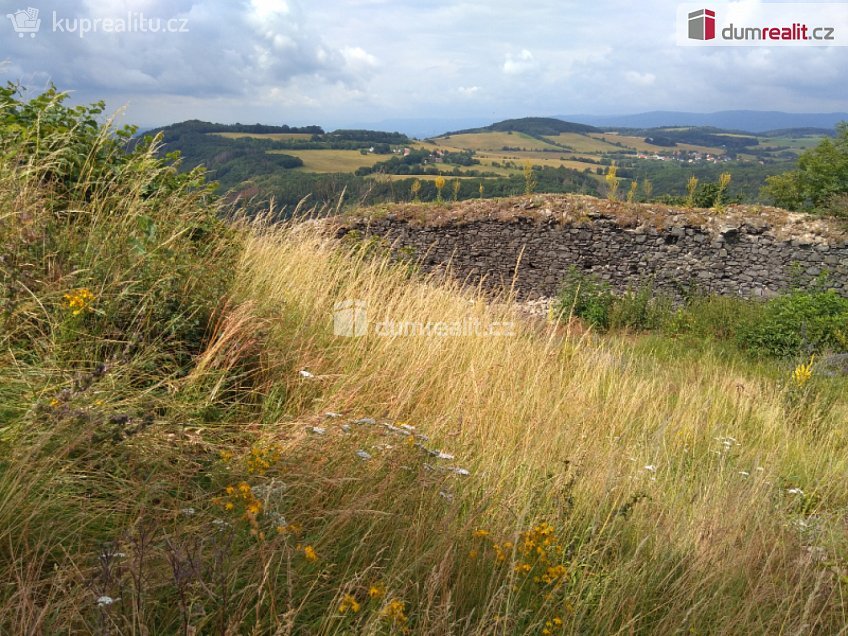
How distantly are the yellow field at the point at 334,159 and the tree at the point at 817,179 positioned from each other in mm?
27154

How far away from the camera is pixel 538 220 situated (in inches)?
548

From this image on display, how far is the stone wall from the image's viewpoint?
1210 centimetres

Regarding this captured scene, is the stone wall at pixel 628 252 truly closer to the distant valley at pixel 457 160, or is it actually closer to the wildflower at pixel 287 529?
the distant valley at pixel 457 160

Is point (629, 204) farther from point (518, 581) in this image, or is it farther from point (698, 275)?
point (518, 581)

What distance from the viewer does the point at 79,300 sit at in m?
2.72

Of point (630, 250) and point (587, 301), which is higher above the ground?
point (630, 250)

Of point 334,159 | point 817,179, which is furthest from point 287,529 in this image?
point 334,159

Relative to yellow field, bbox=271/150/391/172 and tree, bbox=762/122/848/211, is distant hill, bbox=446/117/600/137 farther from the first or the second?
tree, bbox=762/122/848/211

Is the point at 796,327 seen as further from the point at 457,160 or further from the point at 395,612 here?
the point at 457,160

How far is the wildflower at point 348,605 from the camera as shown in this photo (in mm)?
1618

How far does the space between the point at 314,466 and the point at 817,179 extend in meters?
18.3

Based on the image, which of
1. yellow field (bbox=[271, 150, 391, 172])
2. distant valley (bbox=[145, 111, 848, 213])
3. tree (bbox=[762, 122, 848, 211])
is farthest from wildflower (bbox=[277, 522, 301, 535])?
yellow field (bbox=[271, 150, 391, 172])

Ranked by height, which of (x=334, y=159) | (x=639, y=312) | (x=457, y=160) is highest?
(x=457, y=160)

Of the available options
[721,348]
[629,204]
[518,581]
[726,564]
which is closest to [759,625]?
[726,564]
